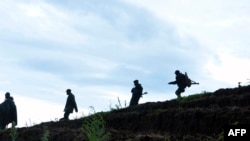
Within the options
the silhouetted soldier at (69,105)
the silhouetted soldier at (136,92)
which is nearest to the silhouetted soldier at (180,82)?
the silhouetted soldier at (136,92)

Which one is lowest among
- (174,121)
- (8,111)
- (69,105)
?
(174,121)

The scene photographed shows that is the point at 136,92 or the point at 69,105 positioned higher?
the point at 136,92

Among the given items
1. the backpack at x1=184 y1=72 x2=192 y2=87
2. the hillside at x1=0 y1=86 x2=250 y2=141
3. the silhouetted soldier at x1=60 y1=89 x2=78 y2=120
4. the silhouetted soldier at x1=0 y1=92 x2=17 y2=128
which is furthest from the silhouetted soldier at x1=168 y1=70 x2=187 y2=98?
the silhouetted soldier at x1=0 y1=92 x2=17 y2=128

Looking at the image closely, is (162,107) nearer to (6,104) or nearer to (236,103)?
(236,103)

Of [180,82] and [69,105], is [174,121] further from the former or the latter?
[69,105]

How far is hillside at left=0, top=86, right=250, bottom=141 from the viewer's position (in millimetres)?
14609

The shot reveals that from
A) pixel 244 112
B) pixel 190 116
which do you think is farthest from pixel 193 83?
pixel 244 112

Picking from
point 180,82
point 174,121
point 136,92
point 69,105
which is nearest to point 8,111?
point 69,105

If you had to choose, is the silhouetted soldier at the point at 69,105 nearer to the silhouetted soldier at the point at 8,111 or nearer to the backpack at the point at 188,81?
the silhouetted soldier at the point at 8,111

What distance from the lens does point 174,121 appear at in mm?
17031

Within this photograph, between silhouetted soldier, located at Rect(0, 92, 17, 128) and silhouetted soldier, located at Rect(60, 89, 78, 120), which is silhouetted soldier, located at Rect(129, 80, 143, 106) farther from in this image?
silhouetted soldier, located at Rect(0, 92, 17, 128)

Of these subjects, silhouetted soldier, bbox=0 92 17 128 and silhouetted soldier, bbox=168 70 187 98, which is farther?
silhouetted soldier, bbox=168 70 187 98

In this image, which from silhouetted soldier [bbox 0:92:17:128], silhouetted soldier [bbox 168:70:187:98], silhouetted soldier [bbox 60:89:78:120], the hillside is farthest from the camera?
silhouetted soldier [bbox 60:89:78:120]

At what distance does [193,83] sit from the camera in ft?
83.9
